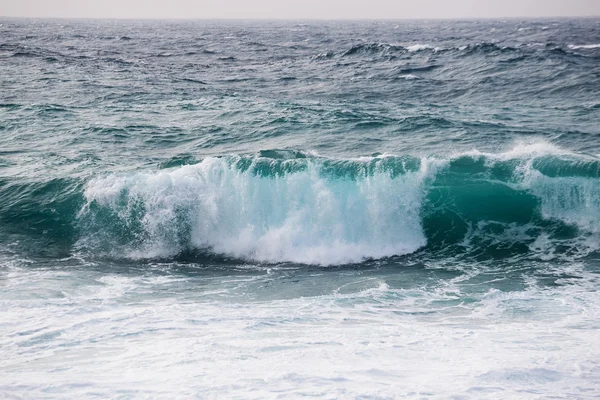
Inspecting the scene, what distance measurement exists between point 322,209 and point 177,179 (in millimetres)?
3258

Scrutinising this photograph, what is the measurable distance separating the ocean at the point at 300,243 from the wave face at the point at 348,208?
43 millimetres

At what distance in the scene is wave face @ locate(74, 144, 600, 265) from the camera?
40.0 feet

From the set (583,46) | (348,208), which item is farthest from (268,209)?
(583,46)

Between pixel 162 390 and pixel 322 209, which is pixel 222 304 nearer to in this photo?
pixel 162 390

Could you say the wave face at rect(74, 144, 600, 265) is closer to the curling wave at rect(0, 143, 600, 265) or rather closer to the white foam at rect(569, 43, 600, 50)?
the curling wave at rect(0, 143, 600, 265)

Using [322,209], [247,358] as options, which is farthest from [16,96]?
[247,358]

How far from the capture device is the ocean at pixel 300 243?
6.94m

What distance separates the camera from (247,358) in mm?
7172

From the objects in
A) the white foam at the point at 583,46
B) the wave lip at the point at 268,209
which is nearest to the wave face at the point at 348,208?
the wave lip at the point at 268,209

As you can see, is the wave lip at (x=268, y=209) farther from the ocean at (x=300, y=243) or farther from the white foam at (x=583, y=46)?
the white foam at (x=583, y=46)

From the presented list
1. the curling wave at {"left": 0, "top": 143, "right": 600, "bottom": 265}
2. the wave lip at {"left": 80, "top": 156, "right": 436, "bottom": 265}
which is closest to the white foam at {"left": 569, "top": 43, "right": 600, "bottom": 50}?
the curling wave at {"left": 0, "top": 143, "right": 600, "bottom": 265}

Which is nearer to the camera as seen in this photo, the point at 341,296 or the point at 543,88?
the point at 341,296

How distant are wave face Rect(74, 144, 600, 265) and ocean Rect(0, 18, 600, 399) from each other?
0.04 m

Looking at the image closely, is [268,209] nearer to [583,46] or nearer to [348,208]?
[348,208]
